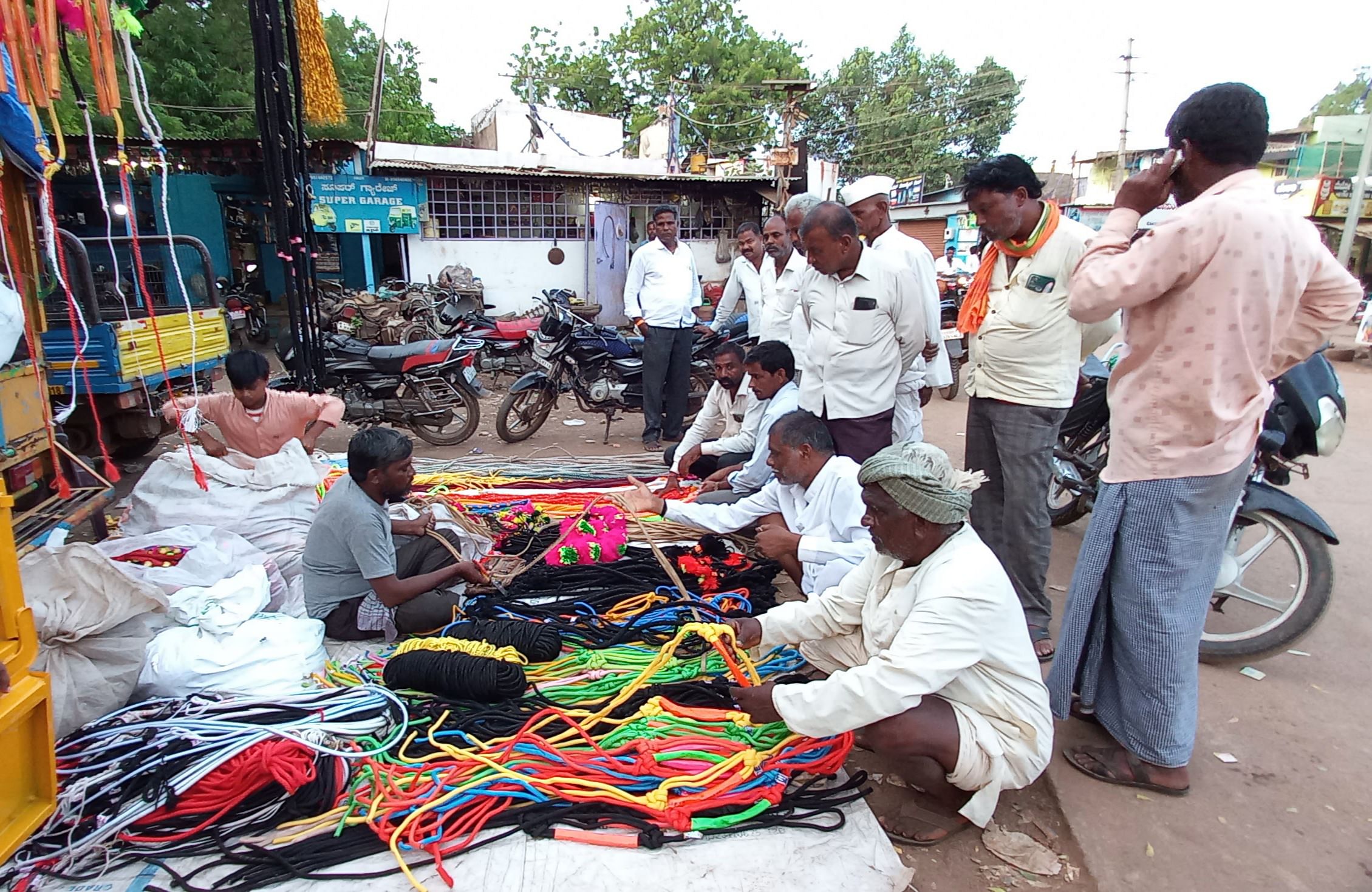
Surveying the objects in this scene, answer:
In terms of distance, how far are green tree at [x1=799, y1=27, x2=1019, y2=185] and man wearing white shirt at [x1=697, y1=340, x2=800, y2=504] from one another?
27609 mm

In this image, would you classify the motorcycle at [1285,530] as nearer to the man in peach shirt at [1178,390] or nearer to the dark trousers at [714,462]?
the man in peach shirt at [1178,390]

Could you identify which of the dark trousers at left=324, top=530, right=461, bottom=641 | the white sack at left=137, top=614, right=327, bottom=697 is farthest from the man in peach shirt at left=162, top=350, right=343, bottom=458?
the white sack at left=137, top=614, right=327, bottom=697

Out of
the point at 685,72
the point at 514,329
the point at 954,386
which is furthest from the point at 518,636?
the point at 685,72

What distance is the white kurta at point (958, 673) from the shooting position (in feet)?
6.57

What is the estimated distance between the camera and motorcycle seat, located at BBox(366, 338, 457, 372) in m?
6.11

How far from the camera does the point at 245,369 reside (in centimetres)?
413

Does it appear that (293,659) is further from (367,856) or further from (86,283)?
(86,283)

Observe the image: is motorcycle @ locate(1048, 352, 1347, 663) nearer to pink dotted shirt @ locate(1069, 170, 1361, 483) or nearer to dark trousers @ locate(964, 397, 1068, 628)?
dark trousers @ locate(964, 397, 1068, 628)

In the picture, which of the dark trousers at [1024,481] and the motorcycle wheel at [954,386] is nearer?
the dark trousers at [1024,481]

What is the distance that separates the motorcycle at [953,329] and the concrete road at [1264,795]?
10.1 feet

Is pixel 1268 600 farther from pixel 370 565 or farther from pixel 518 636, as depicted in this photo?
pixel 370 565

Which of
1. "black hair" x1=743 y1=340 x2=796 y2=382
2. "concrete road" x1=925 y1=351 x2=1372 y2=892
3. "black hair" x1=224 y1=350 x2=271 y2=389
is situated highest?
"black hair" x1=743 y1=340 x2=796 y2=382

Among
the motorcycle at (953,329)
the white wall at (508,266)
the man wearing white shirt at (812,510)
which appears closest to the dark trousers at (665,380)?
the motorcycle at (953,329)

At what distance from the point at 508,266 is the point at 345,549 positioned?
38.2 feet
